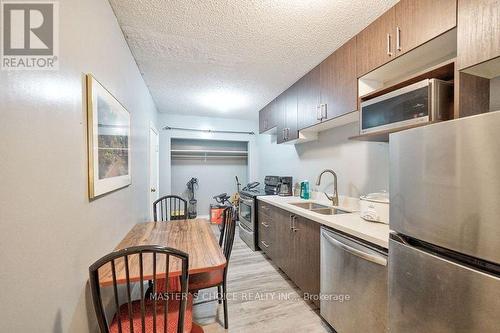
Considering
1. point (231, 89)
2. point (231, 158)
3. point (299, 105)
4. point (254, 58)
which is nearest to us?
point (254, 58)

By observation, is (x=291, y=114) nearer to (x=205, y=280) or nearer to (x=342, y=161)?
(x=342, y=161)

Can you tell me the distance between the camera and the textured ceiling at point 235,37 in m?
1.48

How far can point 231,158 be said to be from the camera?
5.37 meters

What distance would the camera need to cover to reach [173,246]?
63.3 inches

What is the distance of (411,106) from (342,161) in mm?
1252

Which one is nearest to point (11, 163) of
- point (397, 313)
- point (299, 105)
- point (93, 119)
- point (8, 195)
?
point (8, 195)

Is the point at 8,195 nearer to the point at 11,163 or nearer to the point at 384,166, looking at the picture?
the point at 11,163

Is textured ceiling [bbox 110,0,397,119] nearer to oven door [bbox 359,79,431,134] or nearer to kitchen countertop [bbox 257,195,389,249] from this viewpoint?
oven door [bbox 359,79,431,134]

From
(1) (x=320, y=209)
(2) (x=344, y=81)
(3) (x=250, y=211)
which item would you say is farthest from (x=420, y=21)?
(3) (x=250, y=211)

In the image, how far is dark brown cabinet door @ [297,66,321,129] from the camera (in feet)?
7.66

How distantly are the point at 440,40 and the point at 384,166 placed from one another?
3.35ft

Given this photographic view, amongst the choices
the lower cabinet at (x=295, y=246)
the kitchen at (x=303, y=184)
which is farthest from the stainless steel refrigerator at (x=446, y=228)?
the lower cabinet at (x=295, y=246)

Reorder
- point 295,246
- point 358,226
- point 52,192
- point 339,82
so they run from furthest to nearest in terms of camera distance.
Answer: point 295,246 < point 339,82 < point 358,226 < point 52,192

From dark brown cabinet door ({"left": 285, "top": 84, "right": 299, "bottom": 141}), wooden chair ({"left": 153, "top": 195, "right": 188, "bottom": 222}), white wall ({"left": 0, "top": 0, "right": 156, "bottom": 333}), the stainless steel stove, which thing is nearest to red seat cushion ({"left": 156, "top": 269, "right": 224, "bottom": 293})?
white wall ({"left": 0, "top": 0, "right": 156, "bottom": 333})
